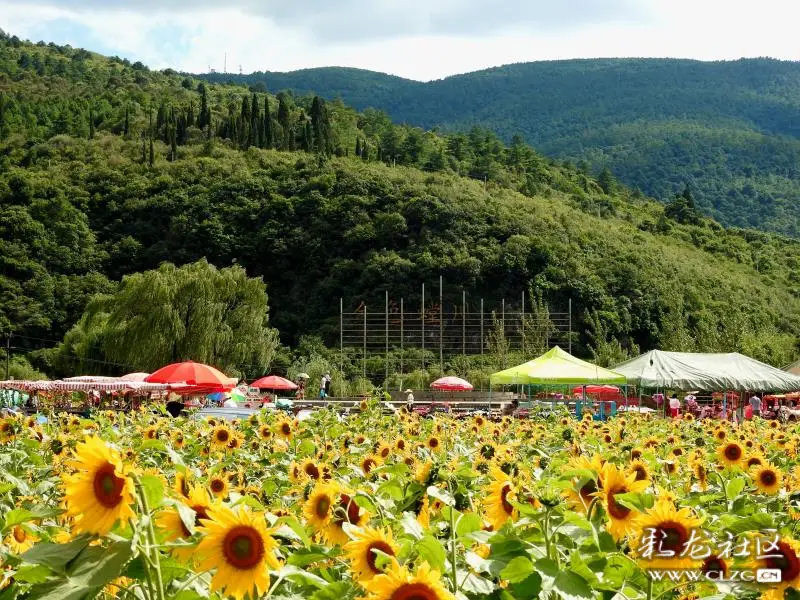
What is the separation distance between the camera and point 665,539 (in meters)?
2.03

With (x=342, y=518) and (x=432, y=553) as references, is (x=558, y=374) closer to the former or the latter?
(x=342, y=518)

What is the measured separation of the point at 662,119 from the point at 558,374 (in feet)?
502

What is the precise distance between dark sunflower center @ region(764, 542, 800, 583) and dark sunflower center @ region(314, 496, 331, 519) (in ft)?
3.61

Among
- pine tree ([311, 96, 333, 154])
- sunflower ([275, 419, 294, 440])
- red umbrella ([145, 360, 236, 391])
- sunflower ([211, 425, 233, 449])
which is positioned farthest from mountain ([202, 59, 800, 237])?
sunflower ([211, 425, 233, 449])

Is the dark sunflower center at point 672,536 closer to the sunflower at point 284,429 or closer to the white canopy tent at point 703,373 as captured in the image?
the sunflower at point 284,429

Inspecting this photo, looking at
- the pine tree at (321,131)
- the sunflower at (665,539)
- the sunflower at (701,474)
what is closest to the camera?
the sunflower at (665,539)

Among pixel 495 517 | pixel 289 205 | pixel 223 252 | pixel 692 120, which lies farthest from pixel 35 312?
pixel 692 120

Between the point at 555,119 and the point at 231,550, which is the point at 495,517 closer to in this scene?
the point at 231,550

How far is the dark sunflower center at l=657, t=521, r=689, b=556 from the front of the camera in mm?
2023

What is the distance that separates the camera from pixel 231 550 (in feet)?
5.81

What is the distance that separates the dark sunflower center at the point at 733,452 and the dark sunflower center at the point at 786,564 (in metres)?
2.54

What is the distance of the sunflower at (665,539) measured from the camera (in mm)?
2010

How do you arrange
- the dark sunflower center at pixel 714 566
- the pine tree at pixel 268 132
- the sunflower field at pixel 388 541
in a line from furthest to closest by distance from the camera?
1. the pine tree at pixel 268 132
2. the dark sunflower center at pixel 714 566
3. the sunflower field at pixel 388 541

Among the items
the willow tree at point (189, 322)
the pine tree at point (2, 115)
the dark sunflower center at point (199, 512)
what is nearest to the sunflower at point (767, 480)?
the dark sunflower center at point (199, 512)
